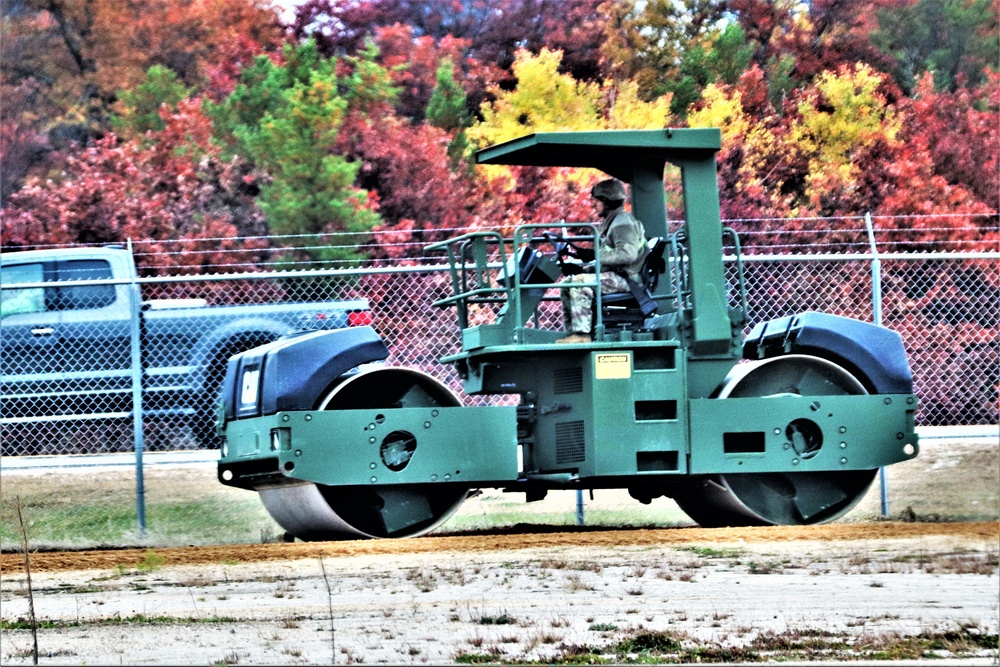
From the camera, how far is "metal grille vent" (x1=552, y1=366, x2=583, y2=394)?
1158cm

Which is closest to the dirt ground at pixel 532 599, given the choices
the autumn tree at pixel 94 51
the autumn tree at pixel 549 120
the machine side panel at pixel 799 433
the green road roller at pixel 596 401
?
the green road roller at pixel 596 401

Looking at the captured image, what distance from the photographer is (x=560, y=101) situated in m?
26.3

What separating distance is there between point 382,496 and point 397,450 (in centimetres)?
59

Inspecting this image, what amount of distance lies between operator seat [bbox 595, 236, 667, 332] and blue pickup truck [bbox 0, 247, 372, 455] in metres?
5.15

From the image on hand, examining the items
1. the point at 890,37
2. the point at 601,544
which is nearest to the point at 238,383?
the point at 601,544

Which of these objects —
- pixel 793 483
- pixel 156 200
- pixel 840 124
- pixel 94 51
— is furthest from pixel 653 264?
pixel 94 51

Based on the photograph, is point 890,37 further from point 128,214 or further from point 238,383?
point 238,383

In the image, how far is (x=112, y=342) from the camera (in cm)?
1791

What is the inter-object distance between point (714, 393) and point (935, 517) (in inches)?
128

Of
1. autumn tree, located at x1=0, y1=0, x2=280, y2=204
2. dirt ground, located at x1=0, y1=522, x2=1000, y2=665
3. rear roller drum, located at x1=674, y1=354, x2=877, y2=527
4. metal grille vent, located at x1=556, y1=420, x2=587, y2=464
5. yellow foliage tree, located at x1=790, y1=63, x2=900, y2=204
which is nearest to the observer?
dirt ground, located at x1=0, y1=522, x2=1000, y2=665

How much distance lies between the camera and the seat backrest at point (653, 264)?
12.0m

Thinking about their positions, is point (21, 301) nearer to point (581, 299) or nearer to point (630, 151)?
point (581, 299)

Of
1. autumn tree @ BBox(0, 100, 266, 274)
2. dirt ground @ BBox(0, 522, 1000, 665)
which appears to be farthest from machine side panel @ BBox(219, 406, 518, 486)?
autumn tree @ BBox(0, 100, 266, 274)

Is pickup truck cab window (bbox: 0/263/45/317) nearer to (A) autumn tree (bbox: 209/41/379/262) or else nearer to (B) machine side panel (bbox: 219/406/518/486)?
(B) machine side panel (bbox: 219/406/518/486)
